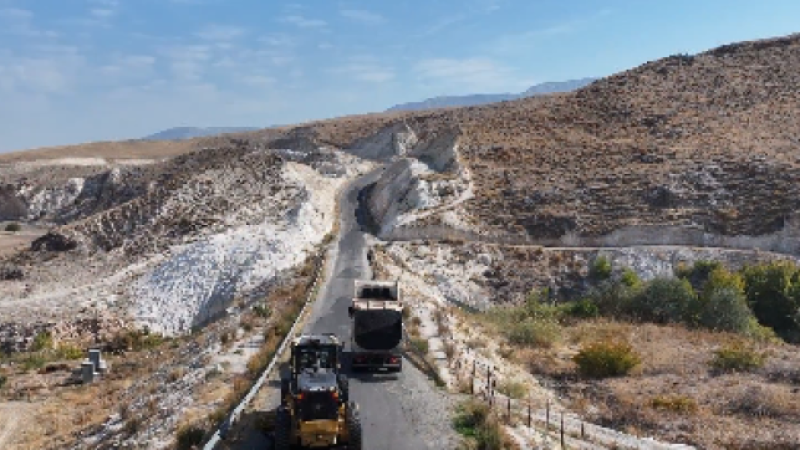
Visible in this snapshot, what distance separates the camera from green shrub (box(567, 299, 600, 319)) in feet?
116

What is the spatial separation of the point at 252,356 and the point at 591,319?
1765 centimetres

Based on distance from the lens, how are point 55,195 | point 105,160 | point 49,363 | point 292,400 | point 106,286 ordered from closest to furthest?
point 292,400
point 49,363
point 106,286
point 55,195
point 105,160

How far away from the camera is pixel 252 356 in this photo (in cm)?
2280

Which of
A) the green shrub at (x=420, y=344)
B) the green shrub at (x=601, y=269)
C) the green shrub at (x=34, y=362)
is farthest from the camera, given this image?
the green shrub at (x=601, y=269)

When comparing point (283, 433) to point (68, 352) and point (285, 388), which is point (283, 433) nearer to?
point (285, 388)

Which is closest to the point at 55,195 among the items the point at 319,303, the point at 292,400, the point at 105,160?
the point at 105,160

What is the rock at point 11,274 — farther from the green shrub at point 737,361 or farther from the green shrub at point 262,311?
the green shrub at point 737,361

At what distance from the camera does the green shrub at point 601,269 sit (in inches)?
1714

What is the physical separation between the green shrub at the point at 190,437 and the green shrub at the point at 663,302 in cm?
2407

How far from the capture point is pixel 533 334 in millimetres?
28781

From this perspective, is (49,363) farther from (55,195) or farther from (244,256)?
(55,195)

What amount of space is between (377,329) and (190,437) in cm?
653

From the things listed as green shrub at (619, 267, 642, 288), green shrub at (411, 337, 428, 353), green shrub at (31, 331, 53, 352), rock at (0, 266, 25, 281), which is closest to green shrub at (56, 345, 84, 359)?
green shrub at (31, 331, 53, 352)

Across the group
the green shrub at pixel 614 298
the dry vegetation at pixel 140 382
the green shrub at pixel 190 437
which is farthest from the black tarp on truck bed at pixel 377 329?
the green shrub at pixel 614 298
